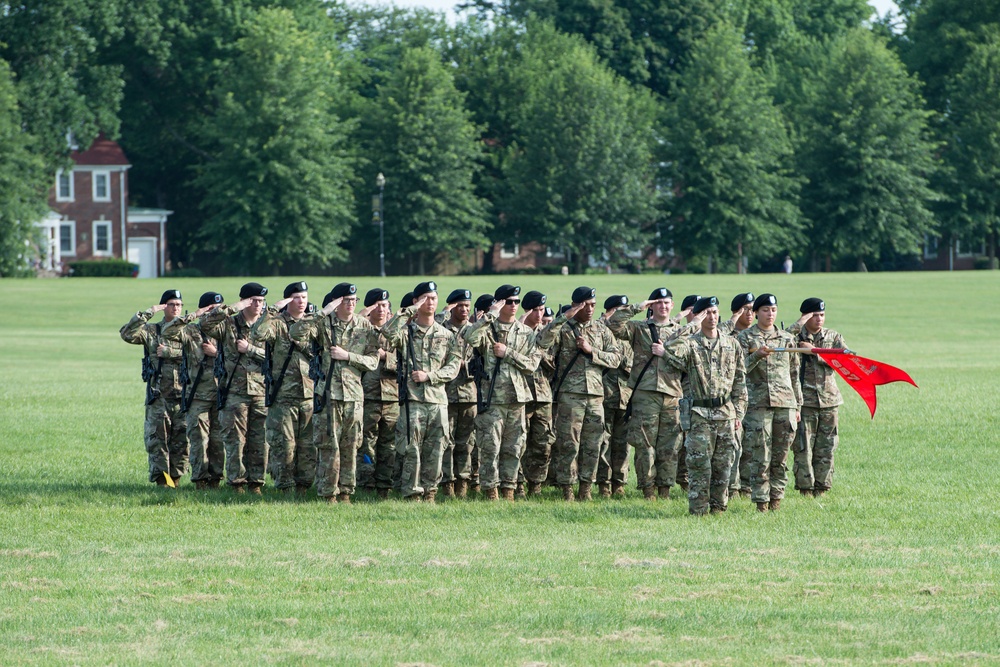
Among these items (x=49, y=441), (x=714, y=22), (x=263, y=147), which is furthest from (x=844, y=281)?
(x=49, y=441)

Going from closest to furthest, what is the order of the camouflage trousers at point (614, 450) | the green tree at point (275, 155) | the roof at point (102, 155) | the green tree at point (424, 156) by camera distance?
the camouflage trousers at point (614, 450) < the green tree at point (275, 155) < the green tree at point (424, 156) < the roof at point (102, 155)

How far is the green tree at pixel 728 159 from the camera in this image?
69125 millimetres

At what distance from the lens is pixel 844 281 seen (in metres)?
52.3

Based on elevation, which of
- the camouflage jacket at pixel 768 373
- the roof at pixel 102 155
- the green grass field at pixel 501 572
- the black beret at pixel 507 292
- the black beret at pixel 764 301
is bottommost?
the green grass field at pixel 501 572

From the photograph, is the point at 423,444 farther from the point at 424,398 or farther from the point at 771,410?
the point at 771,410

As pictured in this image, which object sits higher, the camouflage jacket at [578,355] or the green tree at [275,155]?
the green tree at [275,155]

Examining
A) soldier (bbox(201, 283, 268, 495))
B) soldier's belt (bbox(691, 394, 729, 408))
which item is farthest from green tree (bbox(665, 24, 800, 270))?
soldier's belt (bbox(691, 394, 729, 408))

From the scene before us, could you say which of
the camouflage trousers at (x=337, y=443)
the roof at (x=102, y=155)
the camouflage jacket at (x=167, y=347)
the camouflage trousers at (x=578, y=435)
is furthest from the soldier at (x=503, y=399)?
the roof at (x=102, y=155)

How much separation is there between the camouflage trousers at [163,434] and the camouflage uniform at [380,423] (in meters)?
2.14

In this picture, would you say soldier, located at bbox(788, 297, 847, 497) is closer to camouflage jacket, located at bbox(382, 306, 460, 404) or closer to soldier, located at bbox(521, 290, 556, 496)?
soldier, located at bbox(521, 290, 556, 496)

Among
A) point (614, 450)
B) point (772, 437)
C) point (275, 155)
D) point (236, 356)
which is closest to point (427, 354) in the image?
point (236, 356)

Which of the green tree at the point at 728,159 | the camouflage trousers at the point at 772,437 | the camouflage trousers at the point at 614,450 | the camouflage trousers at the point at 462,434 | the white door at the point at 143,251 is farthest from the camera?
the white door at the point at 143,251

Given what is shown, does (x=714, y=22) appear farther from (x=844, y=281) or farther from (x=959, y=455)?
(x=959, y=455)

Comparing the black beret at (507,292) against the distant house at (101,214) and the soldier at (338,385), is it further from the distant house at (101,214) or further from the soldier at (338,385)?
the distant house at (101,214)
